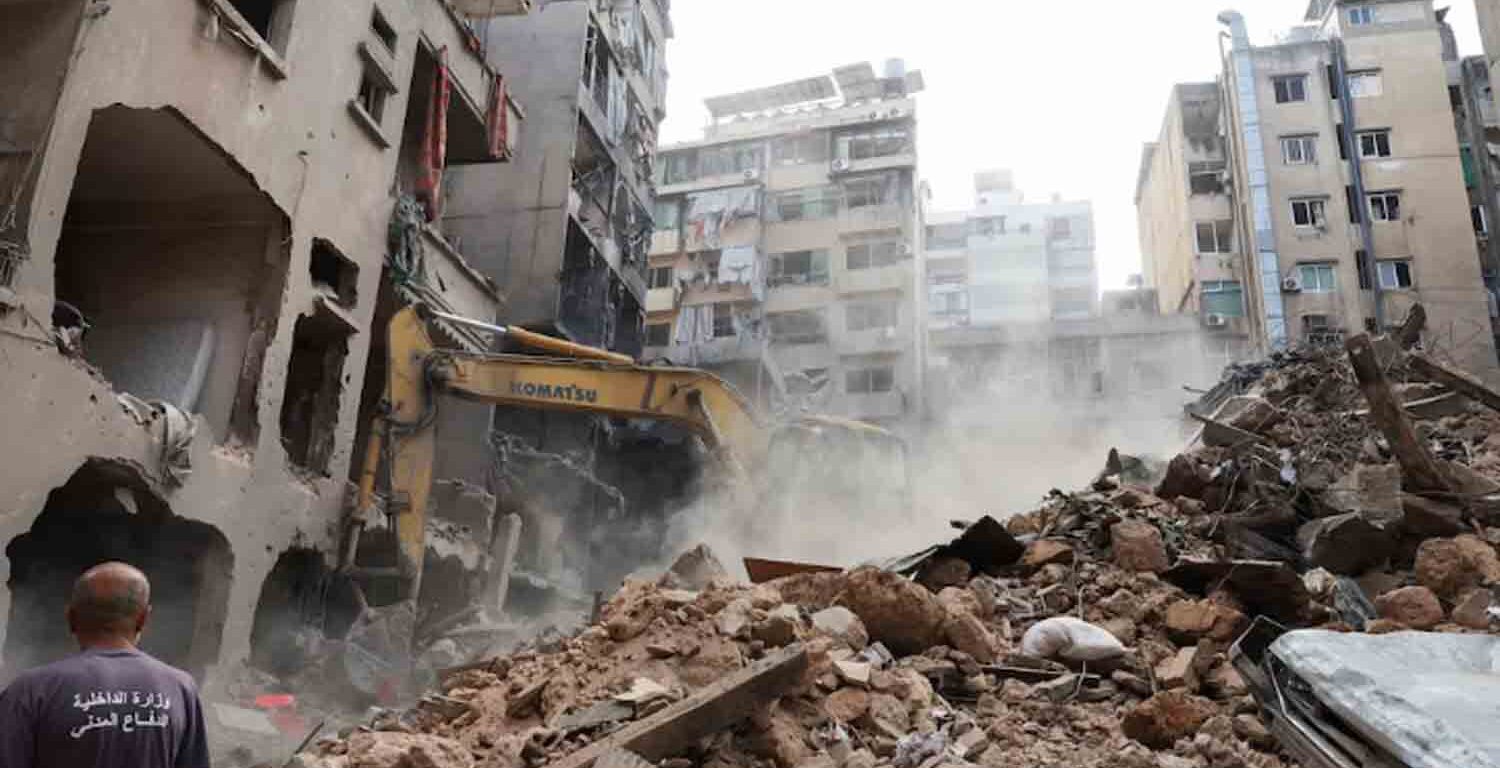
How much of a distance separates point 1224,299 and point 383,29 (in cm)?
2980

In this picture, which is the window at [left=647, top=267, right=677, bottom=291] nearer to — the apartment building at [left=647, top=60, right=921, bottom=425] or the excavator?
the apartment building at [left=647, top=60, right=921, bottom=425]

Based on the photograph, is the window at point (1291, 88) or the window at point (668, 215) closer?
the window at point (1291, 88)

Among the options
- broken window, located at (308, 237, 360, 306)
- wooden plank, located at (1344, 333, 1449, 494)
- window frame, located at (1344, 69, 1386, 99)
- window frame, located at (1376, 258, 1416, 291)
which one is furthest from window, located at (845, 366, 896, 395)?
wooden plank, located at (1344, 333, 1449, 494)

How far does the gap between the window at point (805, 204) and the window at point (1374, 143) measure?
18523mm

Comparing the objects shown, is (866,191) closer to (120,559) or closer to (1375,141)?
(1375,141)

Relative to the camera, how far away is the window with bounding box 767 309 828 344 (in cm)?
3981

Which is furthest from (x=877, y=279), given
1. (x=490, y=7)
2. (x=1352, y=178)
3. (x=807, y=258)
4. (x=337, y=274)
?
(x=337, y=274)

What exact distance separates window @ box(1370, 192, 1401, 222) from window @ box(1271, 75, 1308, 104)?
4.14m

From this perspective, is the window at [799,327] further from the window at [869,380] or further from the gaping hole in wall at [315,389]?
the gaping hole in wall at [315,389]

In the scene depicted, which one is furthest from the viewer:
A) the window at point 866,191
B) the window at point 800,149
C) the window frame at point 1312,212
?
the window at point 800,149

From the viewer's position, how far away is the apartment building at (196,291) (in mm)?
8438

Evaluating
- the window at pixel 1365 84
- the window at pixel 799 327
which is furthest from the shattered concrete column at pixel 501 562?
the window at pixel 1365 84

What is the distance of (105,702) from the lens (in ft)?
10.2

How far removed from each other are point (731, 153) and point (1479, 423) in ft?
119
